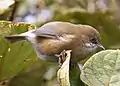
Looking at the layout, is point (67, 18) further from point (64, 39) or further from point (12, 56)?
point (12, 56)

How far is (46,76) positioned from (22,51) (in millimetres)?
211

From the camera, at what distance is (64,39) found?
1.30m

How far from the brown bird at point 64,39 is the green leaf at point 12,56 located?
27 centimetres

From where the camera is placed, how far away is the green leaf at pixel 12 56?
0.88 metres

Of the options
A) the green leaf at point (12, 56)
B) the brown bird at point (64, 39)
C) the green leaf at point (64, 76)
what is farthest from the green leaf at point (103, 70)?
the brown bird at point (64, 39)

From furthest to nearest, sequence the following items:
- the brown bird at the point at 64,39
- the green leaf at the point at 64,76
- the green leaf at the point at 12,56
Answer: the brown bird at the point at 64,39
the green leaf at the point at 12,56
the green leaf at the point at 64,76

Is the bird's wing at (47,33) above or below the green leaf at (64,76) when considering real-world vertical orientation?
below

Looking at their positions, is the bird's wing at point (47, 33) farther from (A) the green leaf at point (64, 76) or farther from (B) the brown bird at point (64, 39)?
(A) the green leaf at point (64, 76)

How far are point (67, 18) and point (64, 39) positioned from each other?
73 mm

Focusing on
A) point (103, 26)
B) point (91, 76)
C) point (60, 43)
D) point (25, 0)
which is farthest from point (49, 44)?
point (91, 76)

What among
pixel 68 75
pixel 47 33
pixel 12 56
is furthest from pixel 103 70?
pixel 47 33

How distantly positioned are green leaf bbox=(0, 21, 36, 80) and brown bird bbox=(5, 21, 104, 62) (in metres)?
0.27

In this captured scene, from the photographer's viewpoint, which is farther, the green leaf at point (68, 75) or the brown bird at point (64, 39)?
the brown bird at point (64, 39)

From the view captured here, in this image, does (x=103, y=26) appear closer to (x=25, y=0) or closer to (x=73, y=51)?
(x=73, y=51)
